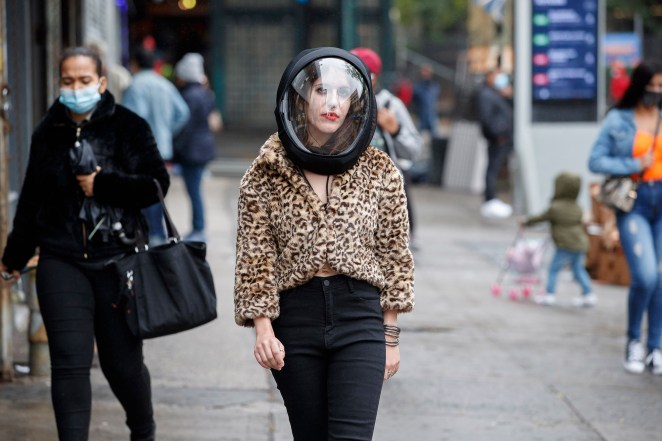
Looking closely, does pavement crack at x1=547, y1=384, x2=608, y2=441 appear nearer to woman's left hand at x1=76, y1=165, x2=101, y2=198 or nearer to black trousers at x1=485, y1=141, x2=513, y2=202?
woman's left hand at x1=76, y1=165, x2=101, y2=198

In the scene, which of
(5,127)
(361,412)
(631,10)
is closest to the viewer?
(361,412)

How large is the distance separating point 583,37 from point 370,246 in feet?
37.8

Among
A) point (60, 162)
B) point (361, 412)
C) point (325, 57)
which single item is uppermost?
point (325, 57)

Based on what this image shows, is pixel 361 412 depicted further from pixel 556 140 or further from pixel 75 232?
pixel 556 140

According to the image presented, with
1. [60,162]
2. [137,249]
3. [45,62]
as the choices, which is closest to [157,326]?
[137,249]

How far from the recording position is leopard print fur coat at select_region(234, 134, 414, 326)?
391 cm

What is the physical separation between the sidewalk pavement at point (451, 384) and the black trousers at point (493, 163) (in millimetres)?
5128

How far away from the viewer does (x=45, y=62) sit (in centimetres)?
1020

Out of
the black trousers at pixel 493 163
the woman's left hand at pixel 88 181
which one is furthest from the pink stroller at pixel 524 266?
the woman's left hand at pixel 88 181

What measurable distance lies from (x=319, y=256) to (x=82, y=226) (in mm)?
1446

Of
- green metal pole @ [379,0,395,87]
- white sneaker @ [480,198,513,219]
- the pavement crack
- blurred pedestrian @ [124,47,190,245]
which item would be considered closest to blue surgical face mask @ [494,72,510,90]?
white sneaker @ [480,198,513,219]

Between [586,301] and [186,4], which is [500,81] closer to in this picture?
[586,301]

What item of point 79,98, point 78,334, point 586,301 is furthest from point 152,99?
point 78,334

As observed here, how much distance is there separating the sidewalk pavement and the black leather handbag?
1.15 m
